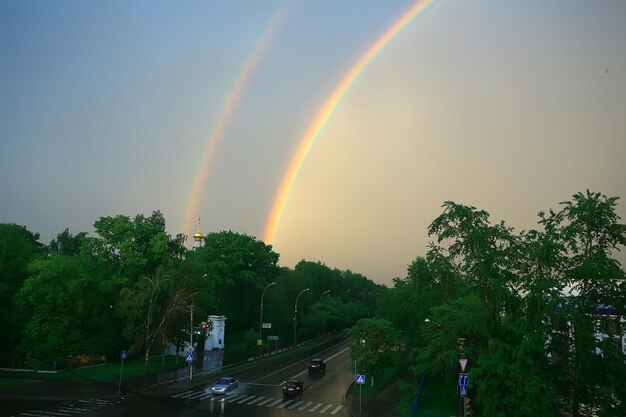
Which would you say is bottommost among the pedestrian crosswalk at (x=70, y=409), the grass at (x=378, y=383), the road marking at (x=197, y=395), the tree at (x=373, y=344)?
the road marking at (x=197, y=395)

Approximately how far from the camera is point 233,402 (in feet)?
121

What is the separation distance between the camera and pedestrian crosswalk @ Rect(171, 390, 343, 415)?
3578 centimetres

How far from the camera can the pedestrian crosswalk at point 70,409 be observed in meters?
29.1

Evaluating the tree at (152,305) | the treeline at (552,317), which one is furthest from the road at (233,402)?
the treeline at (552,317)

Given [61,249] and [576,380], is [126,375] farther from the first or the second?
[61,249]

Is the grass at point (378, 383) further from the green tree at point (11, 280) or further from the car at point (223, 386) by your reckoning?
the green tree at point (11, 280)

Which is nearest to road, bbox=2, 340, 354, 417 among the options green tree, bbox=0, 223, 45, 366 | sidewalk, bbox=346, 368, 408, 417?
sidewalk, bbox=346, 368, 408, 417

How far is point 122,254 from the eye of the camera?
186ft

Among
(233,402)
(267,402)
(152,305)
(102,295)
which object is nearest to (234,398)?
(233,402)

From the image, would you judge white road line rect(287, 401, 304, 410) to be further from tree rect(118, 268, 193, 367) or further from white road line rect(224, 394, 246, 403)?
tree rect(118, 268, 193, 367)

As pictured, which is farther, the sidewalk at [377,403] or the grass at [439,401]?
the sidewalk at [377,403]

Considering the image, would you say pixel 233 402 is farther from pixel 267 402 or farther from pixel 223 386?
pixel 223 386

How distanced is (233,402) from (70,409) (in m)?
10.9

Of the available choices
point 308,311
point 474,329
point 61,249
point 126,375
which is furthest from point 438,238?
point 61,249
